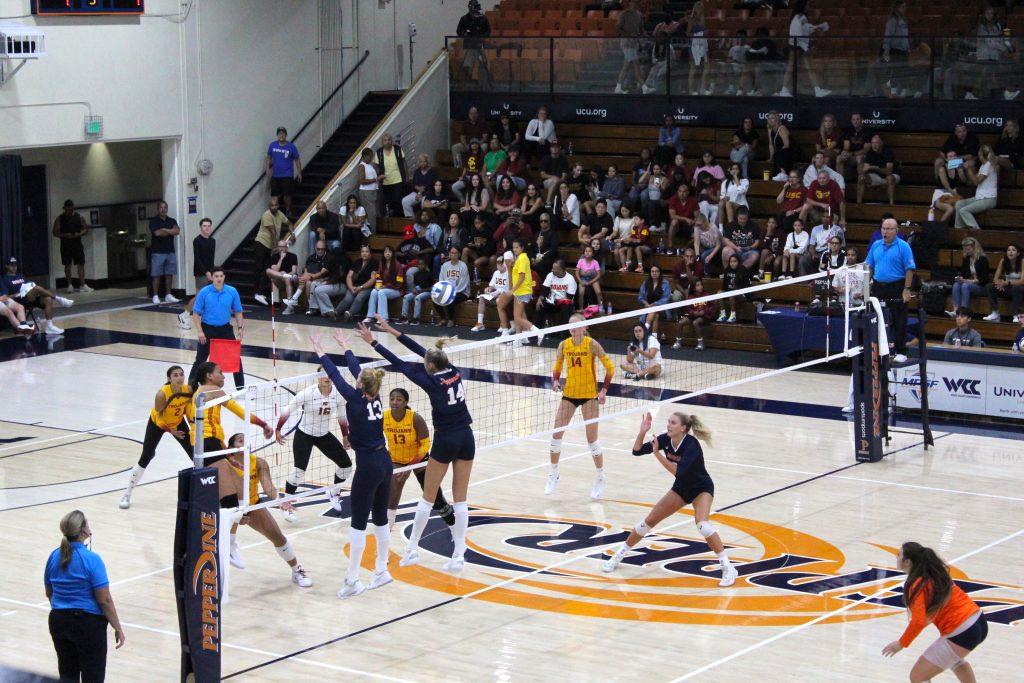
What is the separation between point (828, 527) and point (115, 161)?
2022 centimetres

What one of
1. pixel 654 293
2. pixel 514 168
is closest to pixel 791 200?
pixel 654 293

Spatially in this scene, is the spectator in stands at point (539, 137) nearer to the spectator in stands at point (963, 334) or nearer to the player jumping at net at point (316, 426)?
the spectator in stands at point (963, 334)

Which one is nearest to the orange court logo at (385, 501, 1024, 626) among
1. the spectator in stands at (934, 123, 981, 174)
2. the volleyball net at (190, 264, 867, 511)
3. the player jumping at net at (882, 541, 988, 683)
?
the player jumping at net at (882, 541, 988, 683)

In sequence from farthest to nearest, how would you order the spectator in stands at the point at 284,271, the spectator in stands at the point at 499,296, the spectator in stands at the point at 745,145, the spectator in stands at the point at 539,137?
the spectator in stands at the point at 539,137 → the spectator in stands at the point at 284,271 → the spectator in stands at the point at 745,145 → the spectator in stands at the point at 499,296

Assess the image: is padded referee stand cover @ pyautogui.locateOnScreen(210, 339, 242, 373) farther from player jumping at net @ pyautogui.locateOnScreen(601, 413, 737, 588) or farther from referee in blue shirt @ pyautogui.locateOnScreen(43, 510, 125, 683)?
referee in blue shirt @ pyautogui.locateOnScreen(43, 510, 125, 683)

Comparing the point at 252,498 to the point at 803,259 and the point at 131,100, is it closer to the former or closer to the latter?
the point at 803,259

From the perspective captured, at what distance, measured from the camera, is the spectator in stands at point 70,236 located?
28.8 m

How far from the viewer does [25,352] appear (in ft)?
79.4

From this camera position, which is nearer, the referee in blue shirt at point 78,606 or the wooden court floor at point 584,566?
the referee in blue shirt at point 78,606

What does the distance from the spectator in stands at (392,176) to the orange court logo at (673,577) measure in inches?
590

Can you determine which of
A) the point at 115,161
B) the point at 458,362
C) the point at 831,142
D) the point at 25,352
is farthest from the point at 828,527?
the point at 115,161

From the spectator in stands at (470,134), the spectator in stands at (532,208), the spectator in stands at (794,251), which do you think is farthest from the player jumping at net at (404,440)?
the spectator in stands at (470,134)

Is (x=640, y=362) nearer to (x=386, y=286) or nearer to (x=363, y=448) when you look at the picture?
(x=386, y=286)

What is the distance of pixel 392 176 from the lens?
29.0 meters
